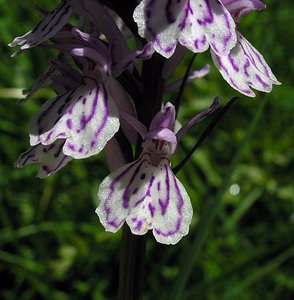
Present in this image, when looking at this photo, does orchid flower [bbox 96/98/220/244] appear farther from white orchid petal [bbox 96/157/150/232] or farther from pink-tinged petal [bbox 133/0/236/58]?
pink-tinged petal [bbox 133/0/236/58]

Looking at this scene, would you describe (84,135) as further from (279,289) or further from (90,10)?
(279,289)

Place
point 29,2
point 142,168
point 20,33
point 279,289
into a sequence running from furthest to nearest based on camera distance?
point 29,2 < point 20,33 < point 279,289 < point 142,168

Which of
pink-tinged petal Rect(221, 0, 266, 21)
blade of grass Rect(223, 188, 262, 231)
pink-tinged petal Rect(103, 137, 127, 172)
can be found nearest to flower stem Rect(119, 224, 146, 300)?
pink-tinged petal Rect(103, 137, 127, 172)

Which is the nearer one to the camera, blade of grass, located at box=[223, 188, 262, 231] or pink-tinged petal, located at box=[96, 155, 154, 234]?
pink-tinged petal, located at box=[96, 155, 154, 234]

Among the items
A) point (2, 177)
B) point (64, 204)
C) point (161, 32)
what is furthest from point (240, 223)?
point (161, 32)

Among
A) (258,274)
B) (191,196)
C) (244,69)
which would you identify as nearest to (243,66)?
(244,69)

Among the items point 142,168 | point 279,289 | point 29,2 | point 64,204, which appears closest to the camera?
point 142,168

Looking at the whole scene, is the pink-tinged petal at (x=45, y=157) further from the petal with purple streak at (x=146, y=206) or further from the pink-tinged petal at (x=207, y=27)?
the pink-tinged petal at (x=207, y=27)

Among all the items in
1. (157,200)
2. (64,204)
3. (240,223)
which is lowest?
(240,223)

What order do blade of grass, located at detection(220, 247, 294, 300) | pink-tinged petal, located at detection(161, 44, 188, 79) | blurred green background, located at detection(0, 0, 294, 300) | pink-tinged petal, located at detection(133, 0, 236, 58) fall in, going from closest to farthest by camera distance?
pink-tinged petal, located at detection(133, 0, 236, 58), pink-tinged petal, located at detection(161, 44, 188, 79), blade of grass, located at detection(220, 247, 294, 300), blurred green background, located at detection(0, 0, 294, 300)
